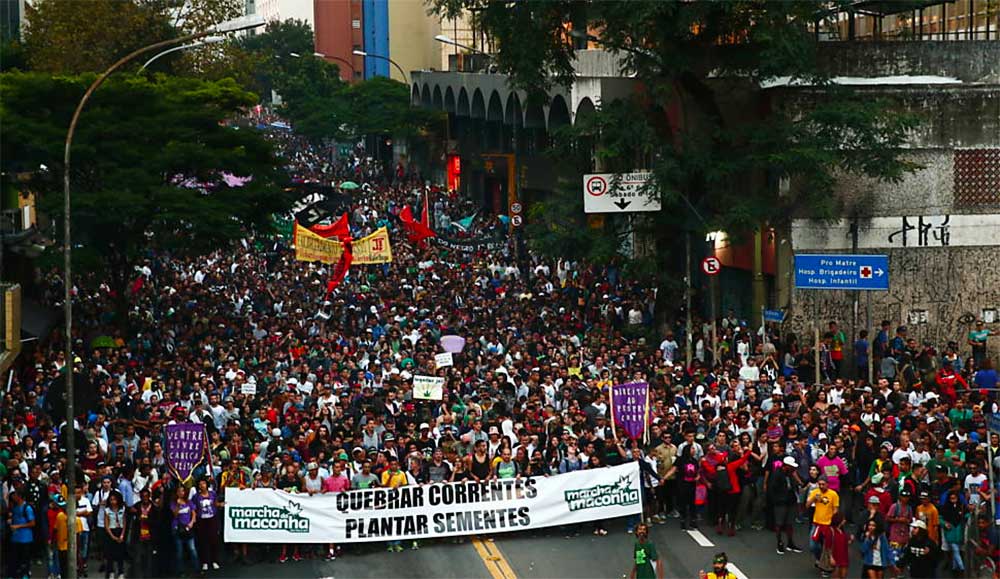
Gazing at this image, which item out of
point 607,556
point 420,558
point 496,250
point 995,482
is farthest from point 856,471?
point 496,250

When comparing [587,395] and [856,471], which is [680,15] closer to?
[587,395]

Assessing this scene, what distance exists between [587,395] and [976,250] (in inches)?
528

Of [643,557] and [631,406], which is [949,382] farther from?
[643,557]

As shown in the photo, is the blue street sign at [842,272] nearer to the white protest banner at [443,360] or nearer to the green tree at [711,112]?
the green tree at [711,112]

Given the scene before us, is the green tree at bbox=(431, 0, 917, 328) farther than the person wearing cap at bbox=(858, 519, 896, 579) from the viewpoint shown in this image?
Yes

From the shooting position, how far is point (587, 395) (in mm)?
26234

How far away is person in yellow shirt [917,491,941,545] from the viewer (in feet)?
64.3

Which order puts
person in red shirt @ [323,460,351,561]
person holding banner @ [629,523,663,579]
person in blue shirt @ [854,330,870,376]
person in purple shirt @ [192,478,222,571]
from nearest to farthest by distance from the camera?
person holding banner @ [629,523,663,579]
person in purple shirt @ [192,478,222,571]
person in red shirt @ [323,460,351,561]
person in blue shirt @ [854,330,870,376]

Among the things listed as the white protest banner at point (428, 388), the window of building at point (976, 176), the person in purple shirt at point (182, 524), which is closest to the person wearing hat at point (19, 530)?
the person in purple shirt at point (182, 524)

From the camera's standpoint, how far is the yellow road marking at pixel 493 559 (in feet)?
67.5

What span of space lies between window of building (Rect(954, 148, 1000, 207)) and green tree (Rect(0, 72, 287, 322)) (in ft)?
52.6

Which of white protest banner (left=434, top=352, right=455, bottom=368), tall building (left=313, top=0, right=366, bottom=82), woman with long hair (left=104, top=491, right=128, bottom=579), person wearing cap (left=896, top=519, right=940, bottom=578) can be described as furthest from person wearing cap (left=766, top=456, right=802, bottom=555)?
tall building (left=313, top=0, right=366, bottom=82)

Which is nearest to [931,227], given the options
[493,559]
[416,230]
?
[416,230]

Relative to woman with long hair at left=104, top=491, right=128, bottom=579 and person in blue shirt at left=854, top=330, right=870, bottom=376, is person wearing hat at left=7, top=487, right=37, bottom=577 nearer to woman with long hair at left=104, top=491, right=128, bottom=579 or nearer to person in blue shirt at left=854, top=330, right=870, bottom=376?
woman with long hair at left=104, top=491, right=128, bottom=579
